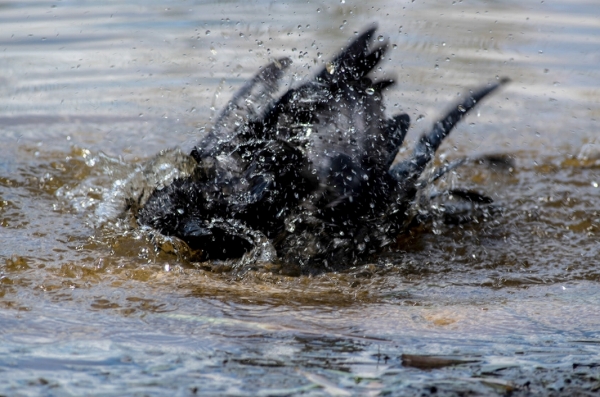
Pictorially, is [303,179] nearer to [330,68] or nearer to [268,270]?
[268,270]

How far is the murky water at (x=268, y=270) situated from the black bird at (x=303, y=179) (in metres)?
0.20

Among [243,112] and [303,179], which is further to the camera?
[243,112]

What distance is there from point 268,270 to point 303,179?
533mm

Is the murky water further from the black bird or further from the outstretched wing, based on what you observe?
the outstretched wing

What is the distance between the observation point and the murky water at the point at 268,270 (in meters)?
2.52

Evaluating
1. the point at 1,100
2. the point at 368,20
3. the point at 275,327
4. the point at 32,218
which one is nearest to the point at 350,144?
the point at 275,327

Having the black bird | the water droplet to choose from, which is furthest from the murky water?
the water droplet

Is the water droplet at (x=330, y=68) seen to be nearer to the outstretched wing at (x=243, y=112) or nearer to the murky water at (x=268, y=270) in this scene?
the outstretched wing at (x=243, y=112)

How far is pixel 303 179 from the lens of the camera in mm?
4145

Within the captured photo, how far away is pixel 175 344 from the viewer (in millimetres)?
2703

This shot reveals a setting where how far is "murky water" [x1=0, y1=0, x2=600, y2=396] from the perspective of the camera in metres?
2.52

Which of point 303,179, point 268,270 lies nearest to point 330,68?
point 303,179

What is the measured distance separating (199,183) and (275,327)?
140cm

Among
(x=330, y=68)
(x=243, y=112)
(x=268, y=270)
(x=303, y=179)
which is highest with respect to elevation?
(x=330, y=68)
